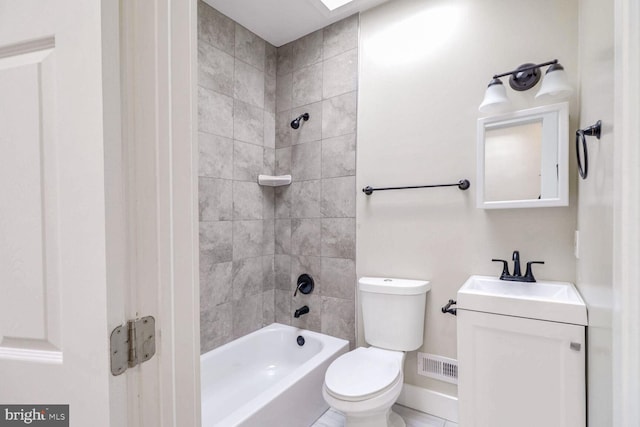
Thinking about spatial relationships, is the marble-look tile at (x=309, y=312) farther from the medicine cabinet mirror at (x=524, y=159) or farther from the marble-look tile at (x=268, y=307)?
the medicine cabinet mirror at (x=524, y=159)

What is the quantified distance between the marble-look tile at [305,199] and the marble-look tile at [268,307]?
2.23ft

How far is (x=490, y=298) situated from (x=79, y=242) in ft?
4.81

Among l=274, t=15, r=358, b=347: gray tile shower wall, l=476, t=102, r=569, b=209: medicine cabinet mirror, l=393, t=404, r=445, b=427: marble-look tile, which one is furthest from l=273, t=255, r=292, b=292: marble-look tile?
l=476, t=102, r=569, b=209: medicine cabinet mirror

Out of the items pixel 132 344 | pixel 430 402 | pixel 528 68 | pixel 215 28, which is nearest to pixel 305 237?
pixel 430 402

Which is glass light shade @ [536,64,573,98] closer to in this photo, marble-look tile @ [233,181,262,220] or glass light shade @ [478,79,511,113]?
glass light shade @ [478,79,511,113]

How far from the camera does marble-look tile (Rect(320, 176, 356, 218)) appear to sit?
2135mm

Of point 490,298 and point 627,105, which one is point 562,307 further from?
point 627,105

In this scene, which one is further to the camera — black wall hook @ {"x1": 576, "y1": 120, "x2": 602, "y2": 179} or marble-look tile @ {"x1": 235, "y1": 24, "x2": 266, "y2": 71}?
marble-look tile @ {"x1": 235, "y1": 24, "x2": 266, "y2": 71}

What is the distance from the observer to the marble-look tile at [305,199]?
89.8 inches

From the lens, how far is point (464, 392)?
1381 millimetres

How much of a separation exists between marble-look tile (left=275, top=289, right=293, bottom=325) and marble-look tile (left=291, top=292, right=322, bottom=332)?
0.04m

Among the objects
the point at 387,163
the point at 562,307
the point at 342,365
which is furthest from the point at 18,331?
the point at 387,163

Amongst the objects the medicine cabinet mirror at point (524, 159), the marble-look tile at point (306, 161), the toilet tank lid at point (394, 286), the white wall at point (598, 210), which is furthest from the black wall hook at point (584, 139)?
the marble-look tile at point (306, 161)

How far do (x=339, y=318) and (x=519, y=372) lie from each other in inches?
45.6
